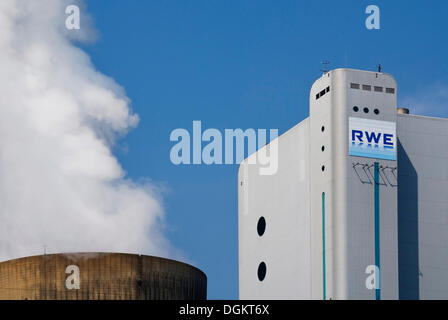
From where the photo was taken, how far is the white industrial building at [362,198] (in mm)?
103750

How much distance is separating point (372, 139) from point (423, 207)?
30.0ft

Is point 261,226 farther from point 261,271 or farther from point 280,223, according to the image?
point 280,223

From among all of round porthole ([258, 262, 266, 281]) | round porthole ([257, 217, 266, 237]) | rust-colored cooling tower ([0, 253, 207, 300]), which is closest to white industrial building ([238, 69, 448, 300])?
round porthole ([258, 262, 266, 281])

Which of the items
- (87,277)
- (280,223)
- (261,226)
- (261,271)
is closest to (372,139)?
(280,223)

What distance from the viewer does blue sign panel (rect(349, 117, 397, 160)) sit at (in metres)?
105

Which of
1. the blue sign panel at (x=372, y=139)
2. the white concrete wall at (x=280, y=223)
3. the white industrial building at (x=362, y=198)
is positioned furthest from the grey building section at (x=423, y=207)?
the white concrete wall at (x=280, y=223)

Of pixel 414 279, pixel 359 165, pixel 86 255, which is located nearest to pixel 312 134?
pixel 359 165

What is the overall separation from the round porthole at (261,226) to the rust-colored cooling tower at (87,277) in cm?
1004

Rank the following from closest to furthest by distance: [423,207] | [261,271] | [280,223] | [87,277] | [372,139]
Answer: [372,139], [423,207], [280,223], [261,271], [87,277]

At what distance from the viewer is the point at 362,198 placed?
343ft

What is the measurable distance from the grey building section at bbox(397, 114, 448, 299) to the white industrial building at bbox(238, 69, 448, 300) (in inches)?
3.5

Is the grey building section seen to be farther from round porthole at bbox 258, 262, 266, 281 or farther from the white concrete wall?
round porthole at bbox 258, 262, 266, 281

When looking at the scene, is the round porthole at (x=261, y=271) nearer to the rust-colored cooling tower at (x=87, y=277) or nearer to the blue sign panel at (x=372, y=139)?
the rust-colored cooling tower at (x=87, y=277)
